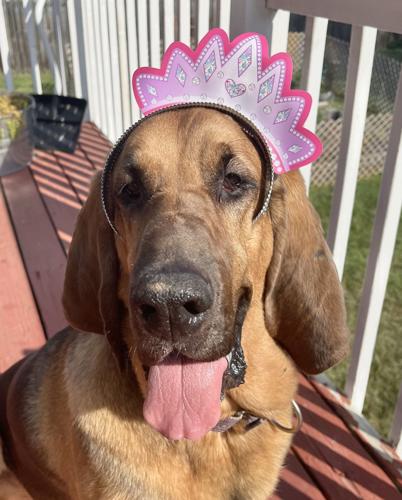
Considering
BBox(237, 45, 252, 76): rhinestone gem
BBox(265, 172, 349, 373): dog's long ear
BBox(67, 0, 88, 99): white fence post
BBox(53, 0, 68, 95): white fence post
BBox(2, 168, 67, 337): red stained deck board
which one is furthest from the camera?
BBox(53, 0, 68, 95): white fence post

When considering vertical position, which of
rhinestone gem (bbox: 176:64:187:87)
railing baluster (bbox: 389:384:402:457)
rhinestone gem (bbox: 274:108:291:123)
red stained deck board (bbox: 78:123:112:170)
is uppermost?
rhinestone gem (bbox: 176:64:187:87)

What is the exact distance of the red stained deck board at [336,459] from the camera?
261cm

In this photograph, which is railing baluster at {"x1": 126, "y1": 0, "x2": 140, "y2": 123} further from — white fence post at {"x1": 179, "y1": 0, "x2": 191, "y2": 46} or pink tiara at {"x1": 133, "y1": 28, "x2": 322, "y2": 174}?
pink tiara at {"x1": 133, "y1": 28, "x2": 322, "y2": 174}

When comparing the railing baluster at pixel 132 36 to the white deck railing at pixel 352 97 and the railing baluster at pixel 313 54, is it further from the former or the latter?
the railing baluster at pixel 313 54

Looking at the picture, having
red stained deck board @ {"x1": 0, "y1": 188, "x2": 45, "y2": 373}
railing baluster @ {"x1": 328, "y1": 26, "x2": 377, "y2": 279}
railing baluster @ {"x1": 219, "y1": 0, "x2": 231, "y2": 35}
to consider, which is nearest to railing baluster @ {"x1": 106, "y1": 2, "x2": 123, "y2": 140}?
red stained deck board @ {"x1": 0, "y1": 188, "x2": 45, "y2": 373}

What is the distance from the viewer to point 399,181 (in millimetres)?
2445

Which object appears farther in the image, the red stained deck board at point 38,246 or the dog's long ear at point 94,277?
the red stained deck board at point 38,246

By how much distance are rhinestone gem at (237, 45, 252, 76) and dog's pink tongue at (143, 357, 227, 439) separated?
1001 millimetres

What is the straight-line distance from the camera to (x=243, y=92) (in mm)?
1967

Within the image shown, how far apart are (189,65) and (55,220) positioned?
9.66 feet

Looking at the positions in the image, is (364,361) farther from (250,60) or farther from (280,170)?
(250,60)

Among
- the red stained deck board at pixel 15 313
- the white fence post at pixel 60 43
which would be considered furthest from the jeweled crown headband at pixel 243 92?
the white fence post at pixel 60 43

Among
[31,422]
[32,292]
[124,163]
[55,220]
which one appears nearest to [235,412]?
[31,422]

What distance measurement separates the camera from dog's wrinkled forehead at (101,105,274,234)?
194 cm
